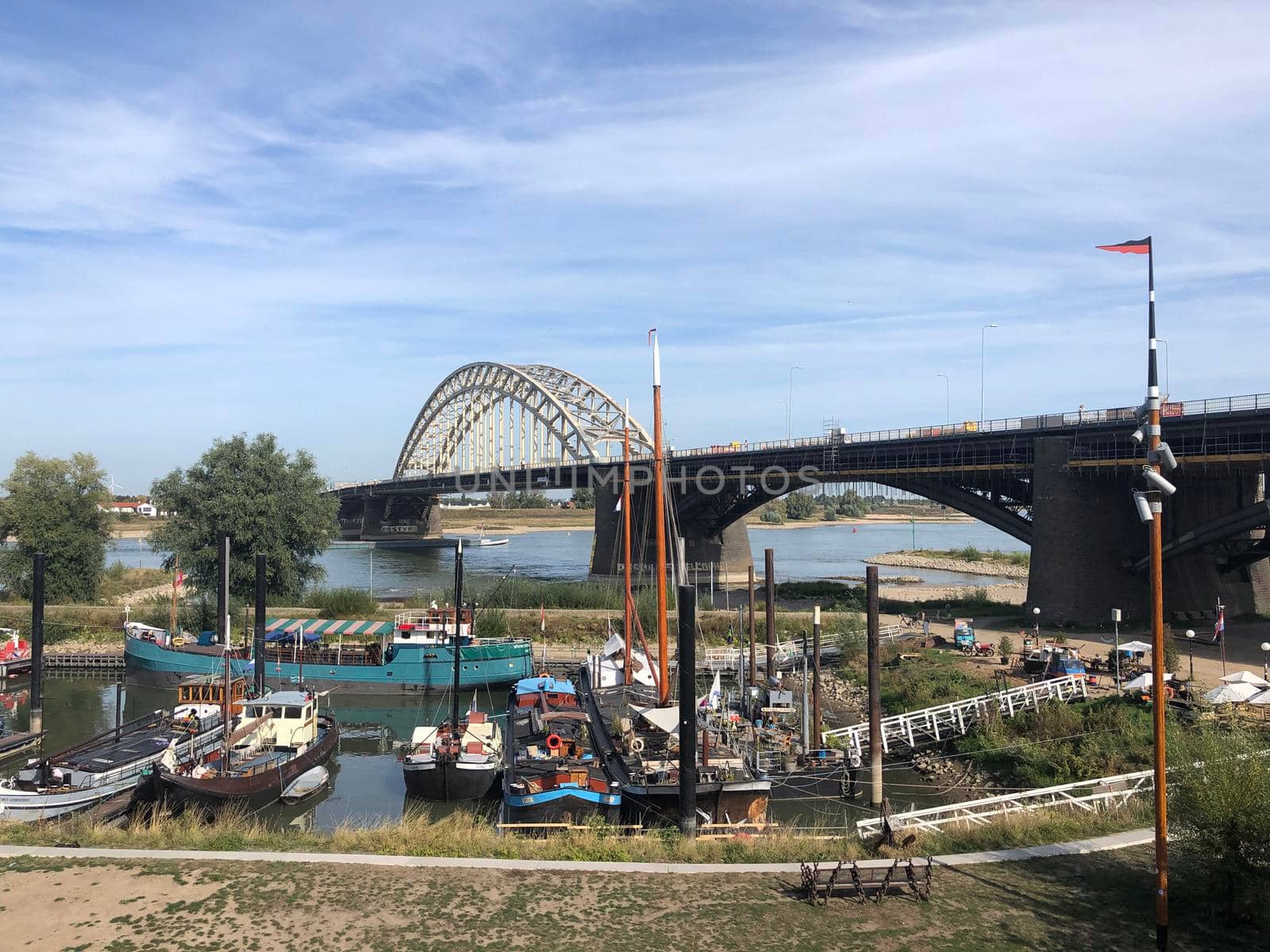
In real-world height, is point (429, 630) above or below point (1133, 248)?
below

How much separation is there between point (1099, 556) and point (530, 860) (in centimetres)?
3185

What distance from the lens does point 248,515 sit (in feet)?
150

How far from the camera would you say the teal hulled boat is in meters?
36.1

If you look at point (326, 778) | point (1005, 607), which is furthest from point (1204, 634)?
point (326, 778)

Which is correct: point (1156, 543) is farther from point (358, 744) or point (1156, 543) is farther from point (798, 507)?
point (798, 507)

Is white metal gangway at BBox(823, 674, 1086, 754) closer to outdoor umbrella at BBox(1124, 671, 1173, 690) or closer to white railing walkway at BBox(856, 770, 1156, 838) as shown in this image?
outdoor umbrella at BBox(1124, 671, 1173, 690)

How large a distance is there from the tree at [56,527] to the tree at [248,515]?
6756 millimetres

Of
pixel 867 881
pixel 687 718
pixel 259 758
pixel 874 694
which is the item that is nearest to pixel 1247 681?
pixel 874 694

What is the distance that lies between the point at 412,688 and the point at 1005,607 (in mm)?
27783

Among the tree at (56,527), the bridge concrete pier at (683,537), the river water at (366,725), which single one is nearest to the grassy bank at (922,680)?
the river water at (366,725)

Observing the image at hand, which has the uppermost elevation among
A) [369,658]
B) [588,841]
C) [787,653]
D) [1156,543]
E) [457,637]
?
[1156,543]

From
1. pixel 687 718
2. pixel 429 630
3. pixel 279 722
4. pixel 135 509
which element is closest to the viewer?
pixel 687 718

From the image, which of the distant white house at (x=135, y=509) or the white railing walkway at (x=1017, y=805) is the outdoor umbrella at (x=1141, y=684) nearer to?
the white railing walkway at (x=1017, y=805)

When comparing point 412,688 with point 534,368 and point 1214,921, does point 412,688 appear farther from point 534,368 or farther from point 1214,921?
point 534,368
